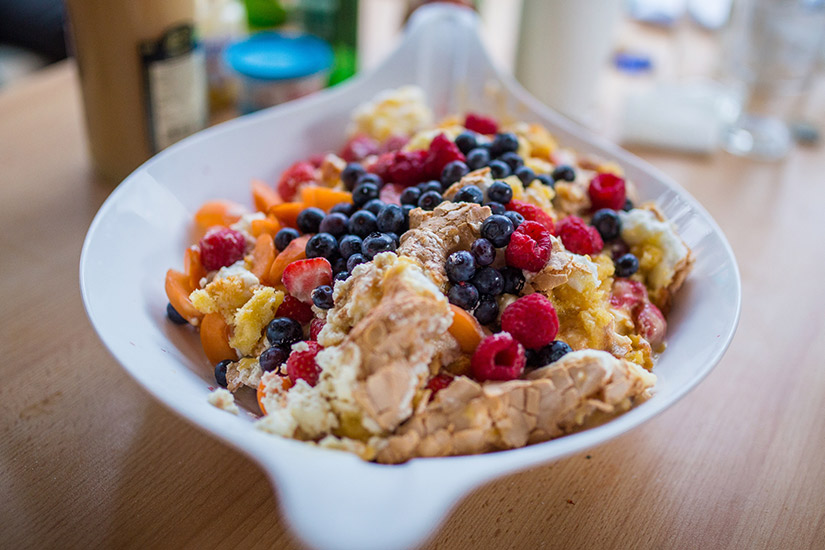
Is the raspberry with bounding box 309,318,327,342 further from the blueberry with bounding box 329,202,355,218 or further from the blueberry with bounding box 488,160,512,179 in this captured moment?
the blueberry with bounding box 488,160,512,179

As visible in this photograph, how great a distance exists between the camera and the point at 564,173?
1145mm

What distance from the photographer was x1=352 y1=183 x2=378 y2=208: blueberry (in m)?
1.04

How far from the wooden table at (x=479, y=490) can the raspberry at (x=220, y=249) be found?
0.22m

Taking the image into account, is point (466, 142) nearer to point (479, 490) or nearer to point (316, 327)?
point (316, 327)

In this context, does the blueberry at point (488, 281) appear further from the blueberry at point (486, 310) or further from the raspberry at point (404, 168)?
the raspberry at point (404, 168)

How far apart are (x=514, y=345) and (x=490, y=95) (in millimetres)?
810

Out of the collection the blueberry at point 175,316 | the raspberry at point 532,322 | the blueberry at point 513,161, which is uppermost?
the blueberry at point 513,161

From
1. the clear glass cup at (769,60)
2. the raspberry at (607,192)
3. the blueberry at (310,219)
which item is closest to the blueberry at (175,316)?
the blueberry at (310,219)

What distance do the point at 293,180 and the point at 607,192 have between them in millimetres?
520

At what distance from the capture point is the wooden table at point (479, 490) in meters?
0.85

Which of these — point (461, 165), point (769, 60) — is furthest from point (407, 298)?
point (769, 60)

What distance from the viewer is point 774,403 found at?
108 centimetres

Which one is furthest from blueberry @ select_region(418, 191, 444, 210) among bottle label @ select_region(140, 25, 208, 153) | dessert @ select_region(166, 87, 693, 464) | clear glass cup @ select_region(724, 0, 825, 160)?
clear glass cup @ select_region(724, 0, 825, 160)

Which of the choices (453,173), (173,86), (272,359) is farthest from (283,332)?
(173,86)
